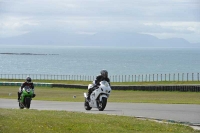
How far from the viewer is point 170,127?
18.6 meters

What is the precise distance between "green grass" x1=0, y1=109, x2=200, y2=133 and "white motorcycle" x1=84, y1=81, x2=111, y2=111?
608 cm

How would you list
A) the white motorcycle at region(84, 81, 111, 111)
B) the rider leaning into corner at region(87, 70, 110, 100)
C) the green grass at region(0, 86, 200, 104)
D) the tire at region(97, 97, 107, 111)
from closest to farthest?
the rider leaning into corner at region(87, 70, 110, 100)
the white motorcycle at region(84, 81, 111, 111)
the tire at region(97, 97, 107, 111)
the green grass at region(0, 86, 200, 104)

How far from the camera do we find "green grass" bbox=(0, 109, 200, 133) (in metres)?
16.1

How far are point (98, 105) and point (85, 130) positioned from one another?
33.3 feet

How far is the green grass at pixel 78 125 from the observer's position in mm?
16109

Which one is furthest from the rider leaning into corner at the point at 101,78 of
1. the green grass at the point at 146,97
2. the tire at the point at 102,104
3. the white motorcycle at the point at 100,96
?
the green grass at the point at 146,97

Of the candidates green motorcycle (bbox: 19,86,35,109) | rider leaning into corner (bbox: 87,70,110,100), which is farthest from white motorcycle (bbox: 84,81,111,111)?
green motorcycle (bbox: 19,86,35,109)

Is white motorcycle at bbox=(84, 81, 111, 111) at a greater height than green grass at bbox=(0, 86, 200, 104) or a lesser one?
greater

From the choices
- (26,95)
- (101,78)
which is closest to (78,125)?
(101,78)

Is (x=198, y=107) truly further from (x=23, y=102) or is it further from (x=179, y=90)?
(x=179, y=90)

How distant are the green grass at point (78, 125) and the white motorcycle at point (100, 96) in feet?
19.9

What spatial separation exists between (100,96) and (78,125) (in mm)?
8999

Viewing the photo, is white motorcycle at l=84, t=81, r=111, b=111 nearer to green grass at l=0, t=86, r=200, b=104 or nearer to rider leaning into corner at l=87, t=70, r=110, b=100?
rider leaning into corner at l=87, t=70, r=110, b=100

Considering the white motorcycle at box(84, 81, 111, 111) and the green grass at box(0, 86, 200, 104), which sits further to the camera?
the green grass at box(0, 86, 200, 104)
